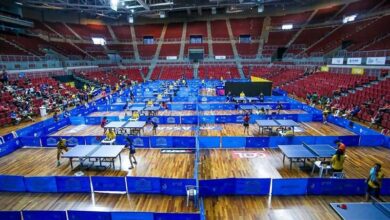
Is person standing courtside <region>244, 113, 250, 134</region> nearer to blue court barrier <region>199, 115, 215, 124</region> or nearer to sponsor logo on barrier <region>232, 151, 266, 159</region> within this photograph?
blue court barrier <region>199, 115, 215, 124</region>

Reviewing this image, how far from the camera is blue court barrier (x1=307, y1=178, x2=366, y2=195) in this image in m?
9.48

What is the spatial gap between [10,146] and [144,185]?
35.1 feet

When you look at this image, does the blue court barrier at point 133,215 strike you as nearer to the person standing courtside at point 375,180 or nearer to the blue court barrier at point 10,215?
the blue court barrier at point 10,215

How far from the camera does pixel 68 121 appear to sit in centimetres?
2064

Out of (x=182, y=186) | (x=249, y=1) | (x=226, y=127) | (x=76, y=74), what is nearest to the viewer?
(x=182, y=186)

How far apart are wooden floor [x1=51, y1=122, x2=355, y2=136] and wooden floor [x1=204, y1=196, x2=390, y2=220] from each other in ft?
25.7

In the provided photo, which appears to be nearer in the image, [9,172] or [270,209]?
[270,209]

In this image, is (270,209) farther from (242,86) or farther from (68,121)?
(242,86)

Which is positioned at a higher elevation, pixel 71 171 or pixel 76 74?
pixel 76 74

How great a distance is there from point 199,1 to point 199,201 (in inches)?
1546

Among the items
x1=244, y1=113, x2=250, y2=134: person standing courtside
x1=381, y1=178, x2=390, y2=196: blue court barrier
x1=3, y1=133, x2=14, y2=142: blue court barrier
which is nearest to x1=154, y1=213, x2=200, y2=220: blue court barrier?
x1=381, y1=178, x2=390, y2=196: blue court barrier

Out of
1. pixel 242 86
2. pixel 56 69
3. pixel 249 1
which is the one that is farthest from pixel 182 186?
pixel 249 1

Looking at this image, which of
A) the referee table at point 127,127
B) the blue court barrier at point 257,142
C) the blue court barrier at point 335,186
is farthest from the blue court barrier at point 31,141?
the blue court barrier at point 335,186

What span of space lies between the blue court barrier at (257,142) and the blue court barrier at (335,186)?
16.2ft
